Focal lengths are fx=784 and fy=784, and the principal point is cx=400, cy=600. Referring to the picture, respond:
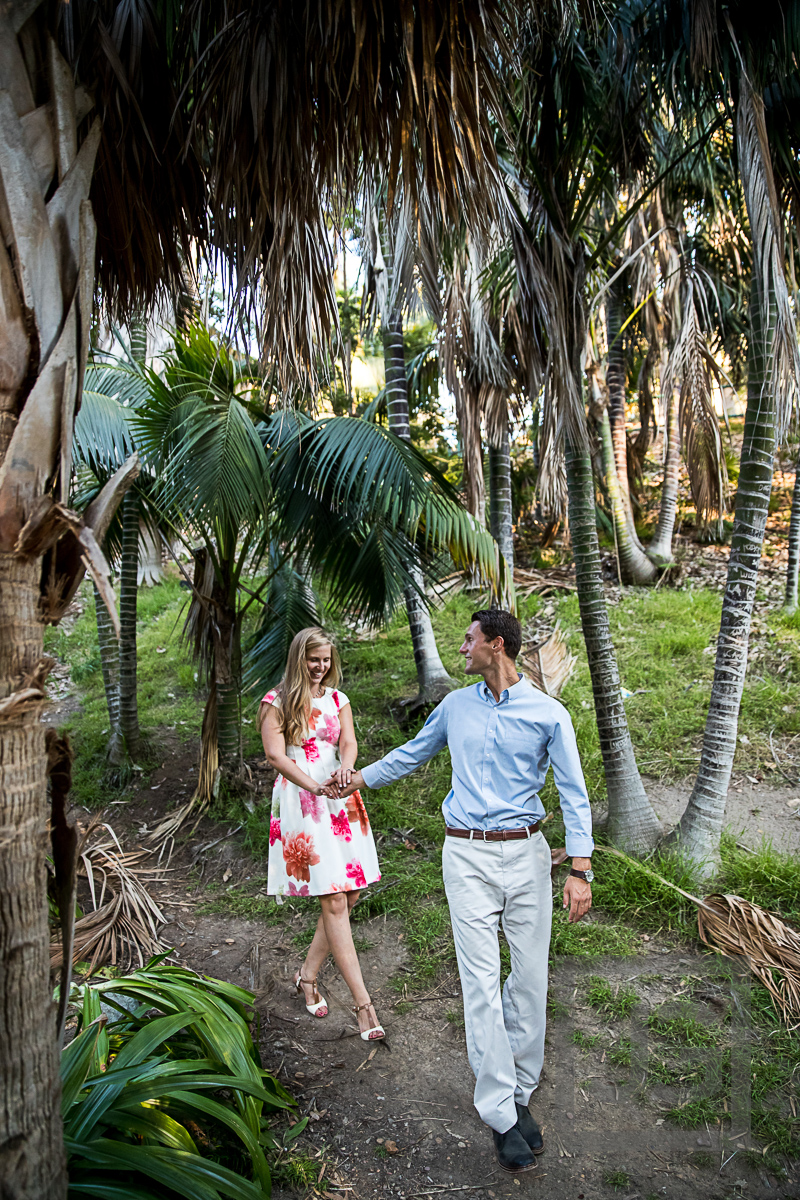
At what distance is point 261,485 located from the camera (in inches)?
222

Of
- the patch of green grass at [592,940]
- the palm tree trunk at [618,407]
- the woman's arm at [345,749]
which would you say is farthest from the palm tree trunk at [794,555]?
the woman's arm at [345,749]

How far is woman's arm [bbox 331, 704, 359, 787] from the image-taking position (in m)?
3.90

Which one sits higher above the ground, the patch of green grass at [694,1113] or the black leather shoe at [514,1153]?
the black leather shoe at [514,1153]

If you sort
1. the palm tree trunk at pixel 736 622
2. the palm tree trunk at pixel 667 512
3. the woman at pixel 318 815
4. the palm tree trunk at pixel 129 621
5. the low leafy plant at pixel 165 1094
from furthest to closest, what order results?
1. the palm tree trunk at pixel 667 512
2. the palm tree trunk at pixel 129 621
3. the palm tree trunk at pixel 736 622
4. the woman at pixel 318 815
5. the low leafy plant at pixel 165 1094

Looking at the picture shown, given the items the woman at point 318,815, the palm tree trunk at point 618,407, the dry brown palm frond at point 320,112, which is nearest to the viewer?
the dry brown palm frond at point 320,112

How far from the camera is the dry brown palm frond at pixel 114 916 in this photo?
14.8ft

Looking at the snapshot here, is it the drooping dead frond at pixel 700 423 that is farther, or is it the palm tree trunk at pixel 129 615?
the palm tree trunk at pixel 129 615

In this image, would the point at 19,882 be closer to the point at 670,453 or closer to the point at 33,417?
the point at 33,417

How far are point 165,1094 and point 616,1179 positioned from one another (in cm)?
172

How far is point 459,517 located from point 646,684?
327 centimetres

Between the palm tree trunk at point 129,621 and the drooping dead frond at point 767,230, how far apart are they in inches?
222

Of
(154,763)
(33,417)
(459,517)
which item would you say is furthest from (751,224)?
(154,763)

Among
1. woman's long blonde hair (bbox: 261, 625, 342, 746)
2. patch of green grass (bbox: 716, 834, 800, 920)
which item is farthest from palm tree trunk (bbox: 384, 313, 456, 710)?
woman's long blonde hair (bbox: 261, 625, 342, 746)

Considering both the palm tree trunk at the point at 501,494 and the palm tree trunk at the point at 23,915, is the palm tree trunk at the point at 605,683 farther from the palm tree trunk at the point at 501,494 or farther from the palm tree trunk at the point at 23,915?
the palm tree trunk at the point at 501,494
